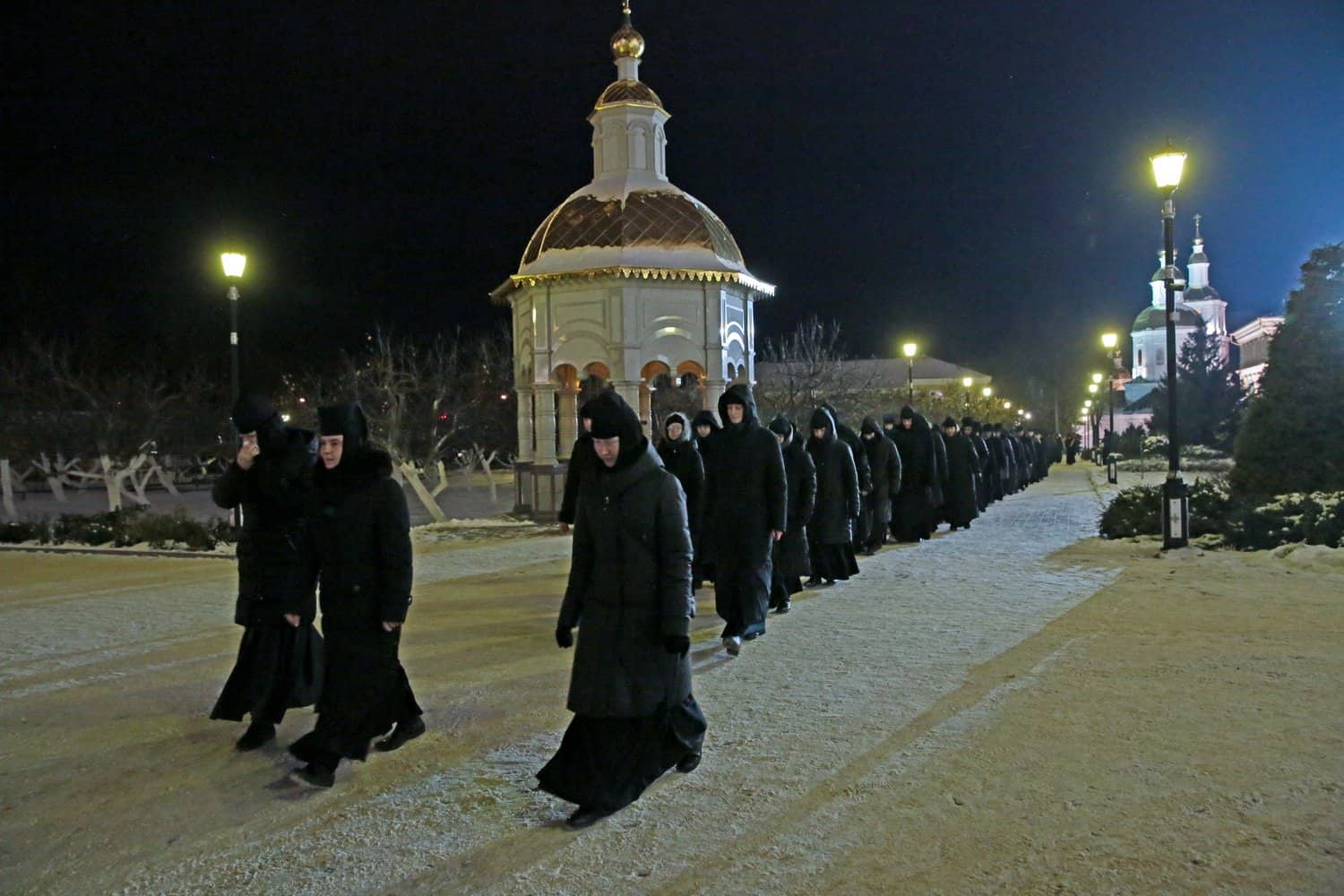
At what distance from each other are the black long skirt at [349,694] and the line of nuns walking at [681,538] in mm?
985

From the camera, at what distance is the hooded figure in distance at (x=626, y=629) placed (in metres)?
4.83

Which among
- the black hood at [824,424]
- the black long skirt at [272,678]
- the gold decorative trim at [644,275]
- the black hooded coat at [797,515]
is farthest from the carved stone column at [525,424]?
the black long skirt at [272,678]

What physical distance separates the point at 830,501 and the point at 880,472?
3.75 m

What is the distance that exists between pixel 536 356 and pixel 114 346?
1354 inches

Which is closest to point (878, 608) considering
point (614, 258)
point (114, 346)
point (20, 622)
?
point (20, 622)

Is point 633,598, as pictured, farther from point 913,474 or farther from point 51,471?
point 51,471

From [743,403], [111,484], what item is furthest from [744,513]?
[111,484]

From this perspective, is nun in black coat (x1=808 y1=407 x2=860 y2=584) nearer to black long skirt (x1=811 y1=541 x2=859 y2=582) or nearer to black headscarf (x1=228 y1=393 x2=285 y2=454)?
black long skirt (x1=811 y1=541 x2=859 y2=582)

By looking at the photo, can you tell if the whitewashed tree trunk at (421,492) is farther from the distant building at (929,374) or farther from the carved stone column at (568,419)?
the distant building at (929,374)

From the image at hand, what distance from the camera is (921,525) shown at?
1714 cm

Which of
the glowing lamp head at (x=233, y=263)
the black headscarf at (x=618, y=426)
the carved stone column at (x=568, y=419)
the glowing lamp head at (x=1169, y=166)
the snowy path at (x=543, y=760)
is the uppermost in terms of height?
the glowing lamp head at (x=1169, y=166)

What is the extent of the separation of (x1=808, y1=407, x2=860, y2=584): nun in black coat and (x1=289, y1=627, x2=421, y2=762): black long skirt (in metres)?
6.52

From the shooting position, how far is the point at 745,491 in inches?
333

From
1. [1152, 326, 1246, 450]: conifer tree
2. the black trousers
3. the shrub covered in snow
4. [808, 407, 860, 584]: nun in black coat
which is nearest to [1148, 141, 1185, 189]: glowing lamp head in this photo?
the shrub covered in snow
